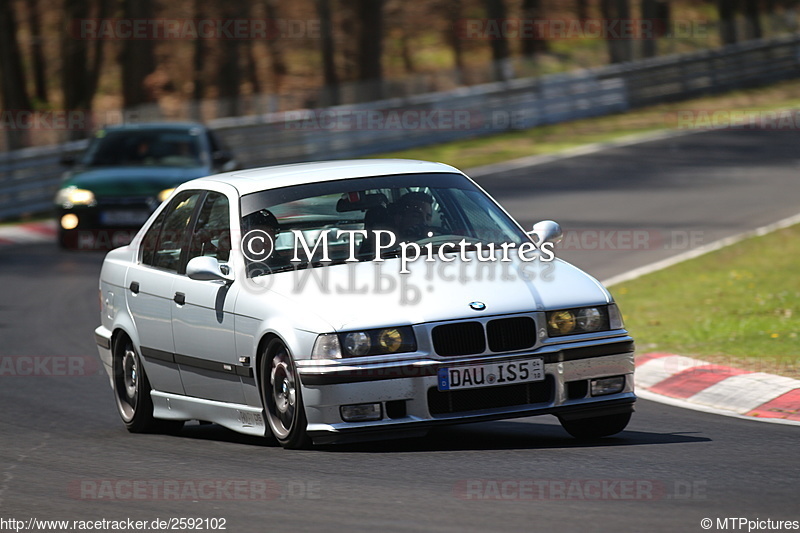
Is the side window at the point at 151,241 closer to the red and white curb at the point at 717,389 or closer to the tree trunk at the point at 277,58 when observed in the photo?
the red and white curb at the point at 717,389

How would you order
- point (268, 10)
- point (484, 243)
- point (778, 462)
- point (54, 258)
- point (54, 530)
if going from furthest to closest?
point (268, 10) < point (54, 258) < point (484, 243) < point (778, 462) < point (54, 530)

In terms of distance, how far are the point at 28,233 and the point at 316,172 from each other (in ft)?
47.8

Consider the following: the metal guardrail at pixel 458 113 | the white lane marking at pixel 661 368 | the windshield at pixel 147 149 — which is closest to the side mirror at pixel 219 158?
the windshield at pixel 147 149

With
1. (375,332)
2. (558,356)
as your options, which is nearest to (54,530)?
(375,332)

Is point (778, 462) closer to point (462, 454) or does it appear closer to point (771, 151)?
point (462, 454)

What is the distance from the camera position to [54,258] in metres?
18.5

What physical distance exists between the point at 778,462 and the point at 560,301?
51.3 inches

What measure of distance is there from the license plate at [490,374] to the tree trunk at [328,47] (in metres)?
25.2

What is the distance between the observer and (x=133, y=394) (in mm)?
8656

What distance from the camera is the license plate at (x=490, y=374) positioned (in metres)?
6.67

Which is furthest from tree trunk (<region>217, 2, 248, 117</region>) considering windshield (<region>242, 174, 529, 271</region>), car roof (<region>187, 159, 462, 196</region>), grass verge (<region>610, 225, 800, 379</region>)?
windshield (<region>242, 174, 529, 271</region>)

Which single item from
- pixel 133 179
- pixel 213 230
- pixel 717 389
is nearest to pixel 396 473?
pixel 213 230

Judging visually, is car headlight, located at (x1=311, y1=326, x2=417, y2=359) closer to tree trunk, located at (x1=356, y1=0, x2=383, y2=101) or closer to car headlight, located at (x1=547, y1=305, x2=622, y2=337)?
car headlight, located at (x1=547, y1=305, x2=622, y2=337)

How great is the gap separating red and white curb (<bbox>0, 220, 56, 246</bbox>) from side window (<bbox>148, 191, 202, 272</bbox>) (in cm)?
1269
